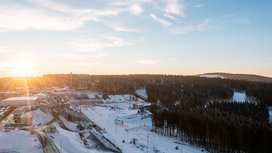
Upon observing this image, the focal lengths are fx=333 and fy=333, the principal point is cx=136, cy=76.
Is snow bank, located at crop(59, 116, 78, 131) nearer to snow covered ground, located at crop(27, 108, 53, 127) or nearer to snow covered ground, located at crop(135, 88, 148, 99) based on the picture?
snow covered ground, located at crop(27, 108, 53, 127)

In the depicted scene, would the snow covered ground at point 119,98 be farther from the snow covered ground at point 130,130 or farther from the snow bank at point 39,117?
the snow bank at point 39,117

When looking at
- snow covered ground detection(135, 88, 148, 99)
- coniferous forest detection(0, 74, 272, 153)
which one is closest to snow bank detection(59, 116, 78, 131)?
coniferous forest detection(0, 74, 272, 153)

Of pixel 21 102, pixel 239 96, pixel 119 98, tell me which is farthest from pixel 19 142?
pixel 239 96

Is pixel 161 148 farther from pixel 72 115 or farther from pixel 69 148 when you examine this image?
pixel 72 115

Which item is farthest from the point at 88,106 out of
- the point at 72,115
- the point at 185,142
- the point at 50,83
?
Answer: the point at 50,83

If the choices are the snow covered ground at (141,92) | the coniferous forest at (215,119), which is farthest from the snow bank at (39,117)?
the snow covered ground at (141,92)

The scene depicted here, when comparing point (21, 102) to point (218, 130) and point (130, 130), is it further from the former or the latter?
point (218, 130)
